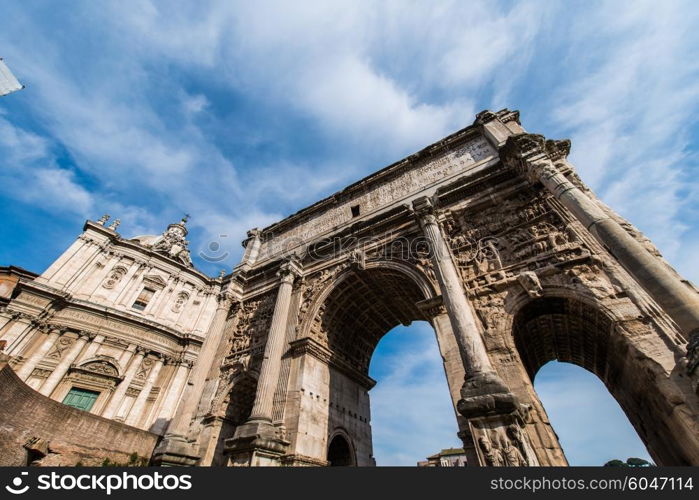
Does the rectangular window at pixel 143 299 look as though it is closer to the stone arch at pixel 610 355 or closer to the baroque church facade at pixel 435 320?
the baroque church facade at pixel 435 320

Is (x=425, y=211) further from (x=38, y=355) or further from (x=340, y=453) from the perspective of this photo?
(x=38, y=355)

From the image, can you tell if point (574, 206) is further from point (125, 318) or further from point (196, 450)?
point (125, 318)

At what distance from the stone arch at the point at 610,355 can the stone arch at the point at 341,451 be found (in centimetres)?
647

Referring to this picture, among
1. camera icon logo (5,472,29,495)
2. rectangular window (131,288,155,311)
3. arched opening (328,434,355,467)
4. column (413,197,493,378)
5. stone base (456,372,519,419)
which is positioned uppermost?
rectangular window (131,288,155,311)

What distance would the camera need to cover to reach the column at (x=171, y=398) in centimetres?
2055

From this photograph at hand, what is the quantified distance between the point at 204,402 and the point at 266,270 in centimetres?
599

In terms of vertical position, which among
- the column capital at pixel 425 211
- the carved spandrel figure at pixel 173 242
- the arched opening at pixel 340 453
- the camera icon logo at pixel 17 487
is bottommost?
the camera icon logo at pixel 17 487

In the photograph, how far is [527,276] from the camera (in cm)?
771

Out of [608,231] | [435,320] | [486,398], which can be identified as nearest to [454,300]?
[435,320]

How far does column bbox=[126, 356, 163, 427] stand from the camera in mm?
19781

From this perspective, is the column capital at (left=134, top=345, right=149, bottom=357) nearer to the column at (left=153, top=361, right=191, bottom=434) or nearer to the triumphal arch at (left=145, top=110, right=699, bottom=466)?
the column at (left=153, top=361, right=191, bottom=434)

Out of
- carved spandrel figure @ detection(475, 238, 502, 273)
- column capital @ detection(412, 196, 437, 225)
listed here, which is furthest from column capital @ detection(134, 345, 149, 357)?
carved spandrel figure @ detection(475, 238, 502, 273)

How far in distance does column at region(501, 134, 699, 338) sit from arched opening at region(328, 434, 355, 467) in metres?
9.56

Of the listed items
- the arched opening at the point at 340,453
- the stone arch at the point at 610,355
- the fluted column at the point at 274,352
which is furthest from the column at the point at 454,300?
the arched opening at the point at 340,453
